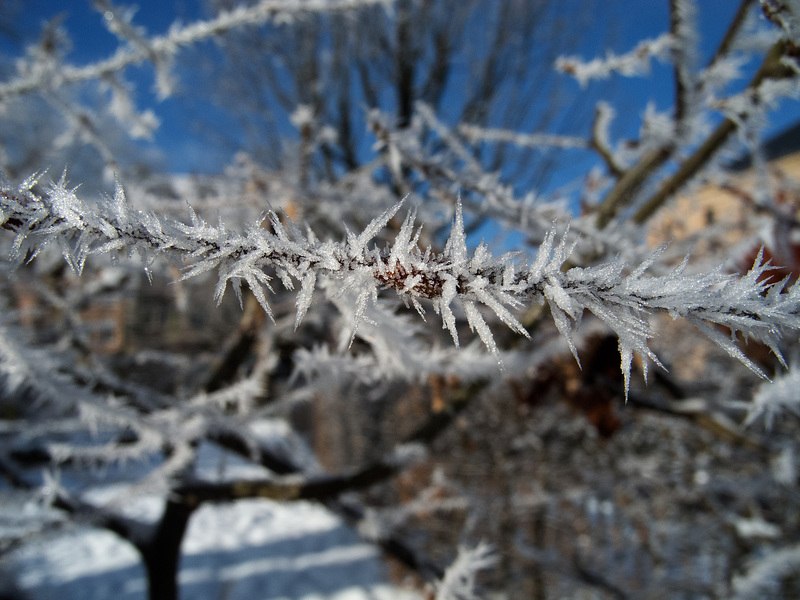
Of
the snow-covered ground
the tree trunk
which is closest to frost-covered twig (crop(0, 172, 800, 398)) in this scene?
the tree trunk

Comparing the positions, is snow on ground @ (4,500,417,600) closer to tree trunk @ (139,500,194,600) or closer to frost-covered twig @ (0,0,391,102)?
tree trunk @ (139,500,194,600)

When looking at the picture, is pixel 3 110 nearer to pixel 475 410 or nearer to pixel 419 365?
pixel 419 365

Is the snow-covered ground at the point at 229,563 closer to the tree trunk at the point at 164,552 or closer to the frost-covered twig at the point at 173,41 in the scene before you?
the tree trunk at the point at 164,552

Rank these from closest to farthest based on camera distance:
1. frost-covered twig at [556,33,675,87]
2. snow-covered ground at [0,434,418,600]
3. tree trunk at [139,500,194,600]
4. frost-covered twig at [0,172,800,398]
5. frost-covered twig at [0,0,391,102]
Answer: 1. frost-covered twig at [0,172,800,398]
2. frost-covered twig at [556,33,675,87]
3. frost-covered twig at [0,0,391,102]
4. tree trunk at [139,500,194,600]
5. snow-covered ground at [0,434,418,600]

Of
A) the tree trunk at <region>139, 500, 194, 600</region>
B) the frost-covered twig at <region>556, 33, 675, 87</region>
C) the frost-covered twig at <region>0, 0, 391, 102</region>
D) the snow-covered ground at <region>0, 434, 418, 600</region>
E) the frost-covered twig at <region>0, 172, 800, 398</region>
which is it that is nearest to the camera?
the frost-covered twig at <region>0, 172, 800, 398</region>

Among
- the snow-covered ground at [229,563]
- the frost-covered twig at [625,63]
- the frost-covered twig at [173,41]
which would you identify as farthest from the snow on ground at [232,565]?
the frost-covered twig at [625,63]

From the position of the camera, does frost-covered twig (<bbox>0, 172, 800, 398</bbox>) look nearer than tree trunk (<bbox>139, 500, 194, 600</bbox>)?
Yes
